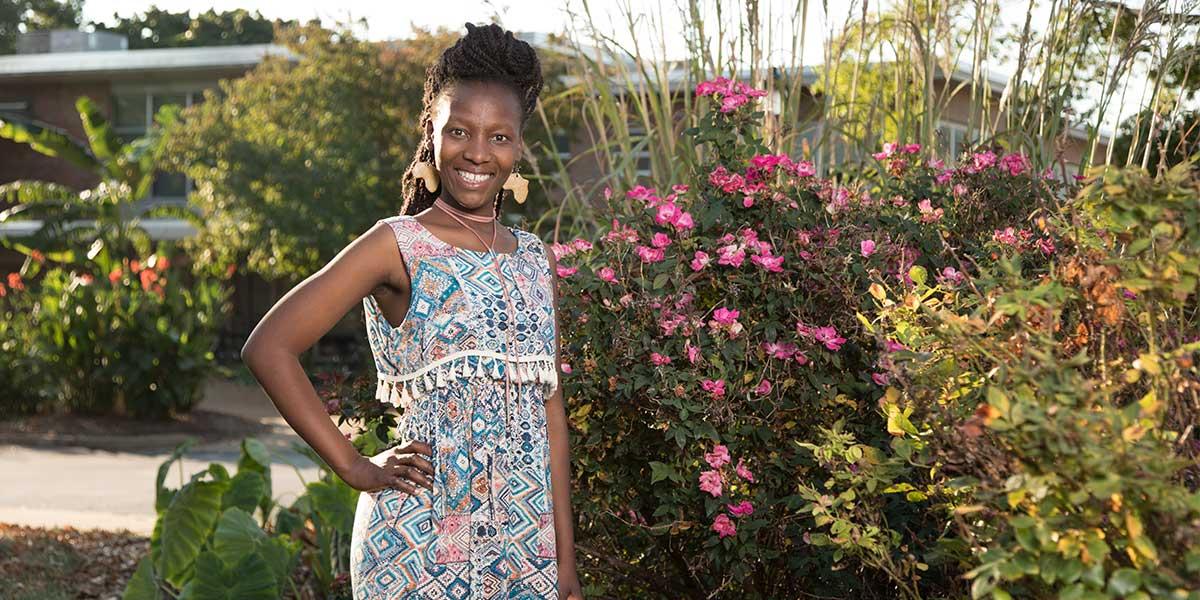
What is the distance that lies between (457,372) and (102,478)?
1077 centimetres

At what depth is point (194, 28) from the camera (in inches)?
1730

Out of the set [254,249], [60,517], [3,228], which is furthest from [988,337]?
[3,228]

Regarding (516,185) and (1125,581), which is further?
(516,185)

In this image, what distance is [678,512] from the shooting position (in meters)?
3.67

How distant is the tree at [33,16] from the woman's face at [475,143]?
50359 mm

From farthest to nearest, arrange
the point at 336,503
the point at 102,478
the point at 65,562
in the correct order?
the point at 102,478
the point at 65,562
the point at 336,503

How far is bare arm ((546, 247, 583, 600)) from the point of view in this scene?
2783mm

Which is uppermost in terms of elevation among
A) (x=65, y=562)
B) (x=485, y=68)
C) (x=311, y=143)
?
(x=485, y=68)

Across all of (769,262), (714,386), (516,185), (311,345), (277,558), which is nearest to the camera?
(311,345)

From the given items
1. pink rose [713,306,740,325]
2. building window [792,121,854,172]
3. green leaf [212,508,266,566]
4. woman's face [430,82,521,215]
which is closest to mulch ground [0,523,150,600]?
green leaf [212,508,266,566]

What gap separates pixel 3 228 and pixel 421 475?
27.1 m

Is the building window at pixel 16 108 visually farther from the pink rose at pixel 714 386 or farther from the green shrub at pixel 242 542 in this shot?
the pink rose at pixel 714 386

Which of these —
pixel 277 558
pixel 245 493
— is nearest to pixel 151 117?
pixel 245 493

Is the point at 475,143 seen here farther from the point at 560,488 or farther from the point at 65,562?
the point at 65,562
